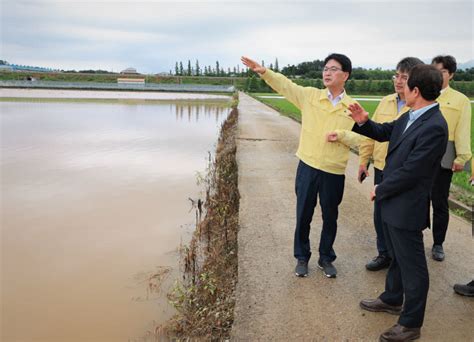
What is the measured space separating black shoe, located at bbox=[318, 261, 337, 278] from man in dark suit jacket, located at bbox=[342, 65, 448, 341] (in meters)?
0.74

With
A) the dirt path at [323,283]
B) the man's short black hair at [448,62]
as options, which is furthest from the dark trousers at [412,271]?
the man's short black hair at [448,62]

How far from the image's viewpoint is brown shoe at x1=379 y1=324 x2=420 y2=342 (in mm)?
2459

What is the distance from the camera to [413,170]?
2311mm

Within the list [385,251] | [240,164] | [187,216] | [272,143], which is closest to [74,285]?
[187,216]

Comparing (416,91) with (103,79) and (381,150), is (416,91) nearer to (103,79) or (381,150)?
(381,150)

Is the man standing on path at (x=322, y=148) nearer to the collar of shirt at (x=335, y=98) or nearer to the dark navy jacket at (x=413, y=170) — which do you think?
the collar of shirt at (x=335, y=98)

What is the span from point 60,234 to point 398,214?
4170 millimetres

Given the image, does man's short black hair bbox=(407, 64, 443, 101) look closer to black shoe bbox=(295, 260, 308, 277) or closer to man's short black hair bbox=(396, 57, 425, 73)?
man's short black hair bbox=(396, 57, 425, 73)

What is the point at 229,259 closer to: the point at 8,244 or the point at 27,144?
the point at 8,244

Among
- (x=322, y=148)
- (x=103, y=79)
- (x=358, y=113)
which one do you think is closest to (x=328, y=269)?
(x=322, y=148)

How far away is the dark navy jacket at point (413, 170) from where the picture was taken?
228 cm

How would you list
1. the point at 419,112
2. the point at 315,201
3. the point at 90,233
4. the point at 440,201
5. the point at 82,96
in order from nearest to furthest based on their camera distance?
the point at 419,112, the point at 315,201, the point at 440,201, the point at 90,233, the point at 82,96

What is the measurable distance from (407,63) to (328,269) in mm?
1763

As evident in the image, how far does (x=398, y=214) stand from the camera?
8.00 ft
